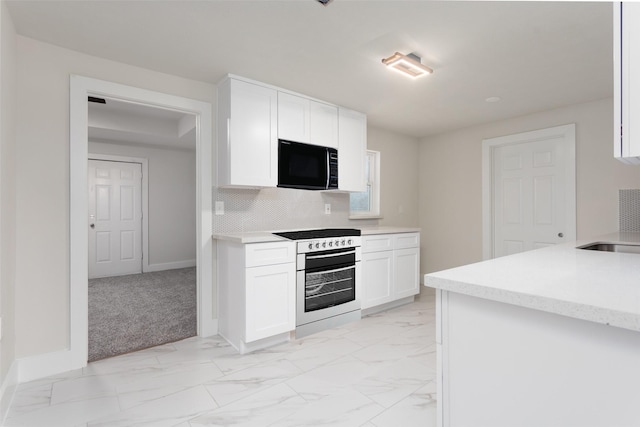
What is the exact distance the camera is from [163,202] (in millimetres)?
6102

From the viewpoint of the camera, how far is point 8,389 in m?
1.89

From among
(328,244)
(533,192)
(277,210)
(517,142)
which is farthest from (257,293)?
(517,142)

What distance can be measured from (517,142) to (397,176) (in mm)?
1590

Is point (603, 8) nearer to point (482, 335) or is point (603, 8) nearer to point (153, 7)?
point (482, 335)

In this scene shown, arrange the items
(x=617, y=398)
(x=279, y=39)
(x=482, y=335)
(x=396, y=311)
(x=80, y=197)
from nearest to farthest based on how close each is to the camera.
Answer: (x=617, y=398)
(x=482, y=335)
(x=279, y=39)
(x=80, y=197)
(x=396, y=311)

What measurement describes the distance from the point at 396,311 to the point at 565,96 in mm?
2887

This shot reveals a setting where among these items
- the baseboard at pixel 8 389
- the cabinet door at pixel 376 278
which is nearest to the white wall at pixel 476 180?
the cabinet door at pixel 376 278

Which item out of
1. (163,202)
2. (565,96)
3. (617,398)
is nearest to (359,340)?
(617,398)

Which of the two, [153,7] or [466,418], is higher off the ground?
[153,7]

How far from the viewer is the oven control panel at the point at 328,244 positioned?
9.39 feet

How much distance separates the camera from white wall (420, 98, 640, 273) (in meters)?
3.38

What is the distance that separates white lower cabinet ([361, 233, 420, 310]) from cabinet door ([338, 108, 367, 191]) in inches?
28.4

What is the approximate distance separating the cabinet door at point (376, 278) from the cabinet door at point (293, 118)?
1420mm

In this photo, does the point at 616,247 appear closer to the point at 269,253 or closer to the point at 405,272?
the point at 405,272
